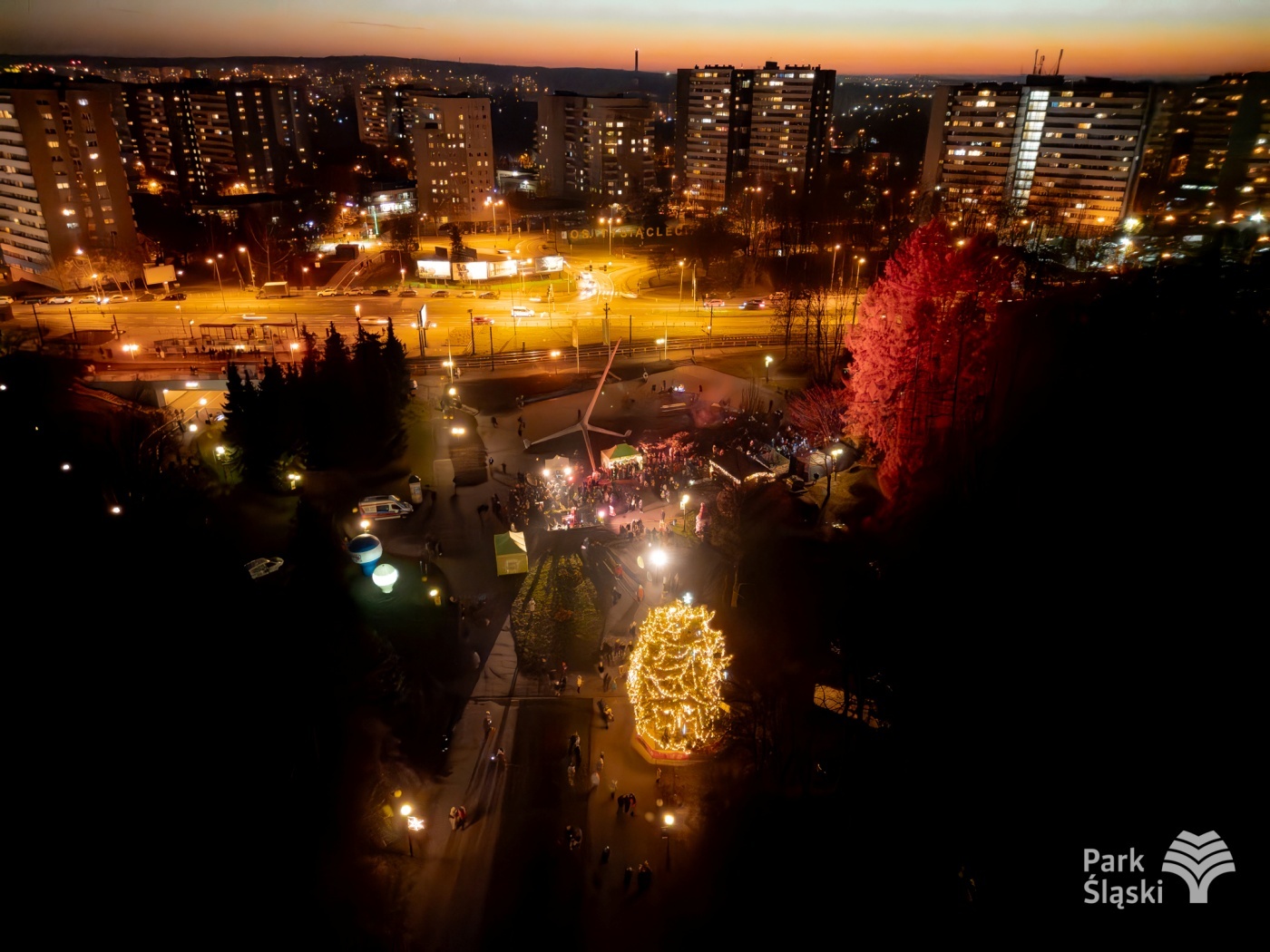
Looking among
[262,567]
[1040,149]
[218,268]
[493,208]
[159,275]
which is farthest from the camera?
[493,208]

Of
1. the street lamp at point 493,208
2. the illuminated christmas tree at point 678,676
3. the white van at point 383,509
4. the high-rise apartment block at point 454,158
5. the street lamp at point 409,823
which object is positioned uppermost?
the high-rise apartment block at point 454,158

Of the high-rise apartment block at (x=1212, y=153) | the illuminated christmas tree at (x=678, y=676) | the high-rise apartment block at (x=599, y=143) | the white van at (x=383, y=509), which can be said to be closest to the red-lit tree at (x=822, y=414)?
the illuminated christmas tree at (x=678, y=676)

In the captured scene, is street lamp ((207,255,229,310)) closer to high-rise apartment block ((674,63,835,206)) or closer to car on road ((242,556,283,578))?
car on road ((242,556,283,578))

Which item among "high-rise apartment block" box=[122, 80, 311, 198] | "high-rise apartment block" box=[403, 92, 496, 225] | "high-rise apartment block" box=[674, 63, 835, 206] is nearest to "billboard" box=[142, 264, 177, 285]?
"high-rise apartment block" box=[403, 92, 496, 225]

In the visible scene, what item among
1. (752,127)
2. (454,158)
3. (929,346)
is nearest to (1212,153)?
(752,127)

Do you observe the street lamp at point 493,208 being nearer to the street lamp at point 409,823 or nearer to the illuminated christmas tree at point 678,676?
the illuminated christmas tree at point 678,676

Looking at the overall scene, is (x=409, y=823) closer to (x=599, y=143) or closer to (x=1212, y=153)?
(x=1212, y=153)
